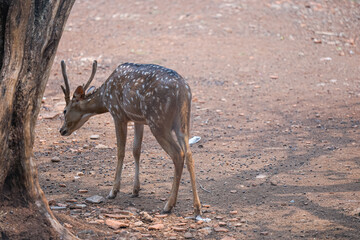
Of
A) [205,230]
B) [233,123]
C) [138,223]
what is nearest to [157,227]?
[138,223]

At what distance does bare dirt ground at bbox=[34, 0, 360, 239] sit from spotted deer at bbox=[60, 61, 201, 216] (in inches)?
19.3

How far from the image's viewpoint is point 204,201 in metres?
5.79

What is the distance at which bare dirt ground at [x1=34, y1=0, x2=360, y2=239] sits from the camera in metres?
5.24

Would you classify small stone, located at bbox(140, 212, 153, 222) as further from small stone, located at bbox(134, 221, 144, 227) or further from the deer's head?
the deer's head

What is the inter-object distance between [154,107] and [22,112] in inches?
64.4

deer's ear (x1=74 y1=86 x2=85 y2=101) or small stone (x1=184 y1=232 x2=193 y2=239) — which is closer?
small stone (x1=184 y1=232 x2=193 y2=239)

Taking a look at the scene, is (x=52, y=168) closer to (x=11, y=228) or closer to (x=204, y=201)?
(x=204, y=201)

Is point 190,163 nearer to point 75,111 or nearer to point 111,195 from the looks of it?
point 111,195

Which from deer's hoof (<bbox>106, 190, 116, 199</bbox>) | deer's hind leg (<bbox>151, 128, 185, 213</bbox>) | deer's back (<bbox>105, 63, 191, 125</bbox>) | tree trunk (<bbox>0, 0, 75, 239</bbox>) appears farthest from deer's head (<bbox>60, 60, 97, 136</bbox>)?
tree trunk (<bbox>0, 0, 75, 239</bbox>)

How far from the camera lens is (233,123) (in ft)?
28.9

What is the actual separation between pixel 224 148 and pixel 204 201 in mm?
1939

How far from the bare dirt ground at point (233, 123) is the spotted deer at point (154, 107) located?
49cm

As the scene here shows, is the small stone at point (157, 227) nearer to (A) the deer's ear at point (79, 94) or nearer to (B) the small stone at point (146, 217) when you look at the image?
(B) the small stone at point (146, 217)

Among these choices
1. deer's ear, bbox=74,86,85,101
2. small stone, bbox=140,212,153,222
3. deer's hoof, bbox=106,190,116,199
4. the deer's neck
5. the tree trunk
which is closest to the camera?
the tree trunk
